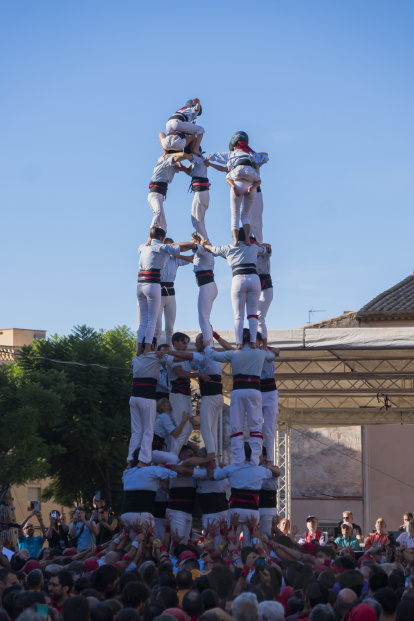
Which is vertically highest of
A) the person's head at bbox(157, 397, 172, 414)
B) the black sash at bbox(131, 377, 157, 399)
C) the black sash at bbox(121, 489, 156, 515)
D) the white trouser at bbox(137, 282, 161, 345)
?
the white trouser at bbox(137, 282, 161, 345)

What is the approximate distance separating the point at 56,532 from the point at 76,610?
8.88m

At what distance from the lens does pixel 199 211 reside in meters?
15.8

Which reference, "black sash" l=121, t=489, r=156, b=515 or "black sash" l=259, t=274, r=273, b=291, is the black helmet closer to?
"black sash" l=259, t=274, r=273, b=291

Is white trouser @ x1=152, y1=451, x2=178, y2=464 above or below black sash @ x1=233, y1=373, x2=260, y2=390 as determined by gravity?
below

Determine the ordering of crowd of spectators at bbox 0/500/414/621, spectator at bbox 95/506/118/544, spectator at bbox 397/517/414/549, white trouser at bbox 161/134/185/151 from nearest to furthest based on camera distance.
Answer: crowd of spectators at bbox 0/500/414/621 → spectator at bbox 95/506/118/544 → white trouser at bbox 161/134/185/151 → spectator at bbox 397/517/414/549

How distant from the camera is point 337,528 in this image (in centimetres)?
2697

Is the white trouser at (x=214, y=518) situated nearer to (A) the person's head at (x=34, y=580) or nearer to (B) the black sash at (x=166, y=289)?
(B) the black sash at (x=166, y=289)

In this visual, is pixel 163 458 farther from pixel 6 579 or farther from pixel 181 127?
pixel 6 579

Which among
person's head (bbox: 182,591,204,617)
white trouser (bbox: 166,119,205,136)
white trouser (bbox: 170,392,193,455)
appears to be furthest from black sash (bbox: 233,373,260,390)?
person's head (bbox: 182,591,204,617)

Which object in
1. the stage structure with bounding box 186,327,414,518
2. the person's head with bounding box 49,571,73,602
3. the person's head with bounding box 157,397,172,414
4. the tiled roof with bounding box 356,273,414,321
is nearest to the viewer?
the person's head with bounding box 49,571,73,602

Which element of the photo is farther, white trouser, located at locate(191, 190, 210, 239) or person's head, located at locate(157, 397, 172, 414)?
white trouser, located at locate(191, 190, 210, 239)

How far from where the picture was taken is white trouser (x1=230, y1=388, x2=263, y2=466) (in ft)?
46.7

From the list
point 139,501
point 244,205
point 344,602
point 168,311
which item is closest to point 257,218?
point 244,205

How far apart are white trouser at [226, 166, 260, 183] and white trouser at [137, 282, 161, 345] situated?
2.09 metres
